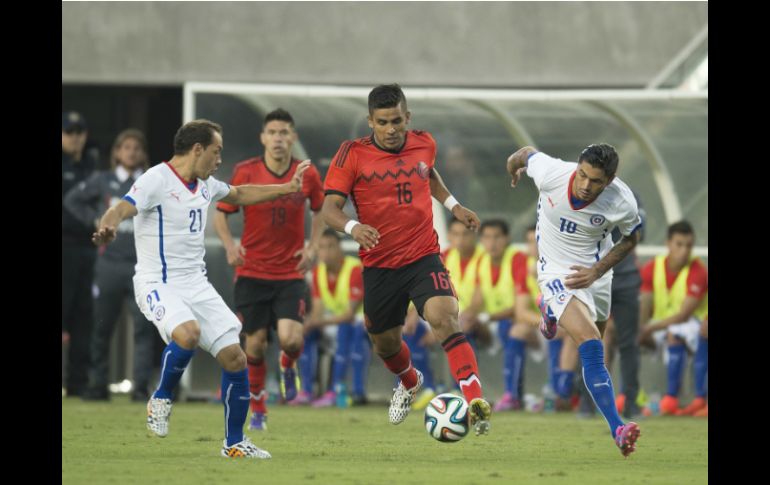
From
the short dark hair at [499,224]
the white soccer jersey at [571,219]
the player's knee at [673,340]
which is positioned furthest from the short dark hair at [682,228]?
the white soccer jersey at [571,219]

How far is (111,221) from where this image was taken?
895 cm

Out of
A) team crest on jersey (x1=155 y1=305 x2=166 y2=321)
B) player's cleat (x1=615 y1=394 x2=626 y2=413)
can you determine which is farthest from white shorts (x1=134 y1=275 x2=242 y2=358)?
player's cleat (x1=615 y1=394 x2=626 y2=413)

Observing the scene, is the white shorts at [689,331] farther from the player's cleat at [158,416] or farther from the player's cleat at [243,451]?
the player's cleat at [158,416]

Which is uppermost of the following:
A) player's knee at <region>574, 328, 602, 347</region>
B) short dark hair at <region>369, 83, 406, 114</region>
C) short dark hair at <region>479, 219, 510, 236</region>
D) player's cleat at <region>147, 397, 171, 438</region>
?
short dark hair at <region>369, 83, 406, 114</region>

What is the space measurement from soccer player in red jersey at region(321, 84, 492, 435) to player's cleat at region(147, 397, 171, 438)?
163 cm

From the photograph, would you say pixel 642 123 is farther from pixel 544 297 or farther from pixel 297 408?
pixel 544 297

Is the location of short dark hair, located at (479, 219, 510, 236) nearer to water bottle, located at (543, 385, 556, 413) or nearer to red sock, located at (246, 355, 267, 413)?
water bottle, located at (543, 385, 556, 413)

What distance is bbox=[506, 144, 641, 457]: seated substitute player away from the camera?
9.48 metres

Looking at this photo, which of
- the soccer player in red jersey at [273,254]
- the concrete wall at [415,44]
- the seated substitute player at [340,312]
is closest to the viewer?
the soccer player in red jersey at [273,254]

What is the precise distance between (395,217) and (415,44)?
32.1 ft

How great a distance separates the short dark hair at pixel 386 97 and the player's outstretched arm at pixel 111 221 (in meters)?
1.75

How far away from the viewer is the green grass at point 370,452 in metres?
8.27

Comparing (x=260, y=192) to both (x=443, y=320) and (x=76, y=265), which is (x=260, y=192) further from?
(x=76, y=265)

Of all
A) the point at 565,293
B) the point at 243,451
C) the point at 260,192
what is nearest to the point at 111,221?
the point at 260,192
